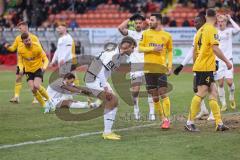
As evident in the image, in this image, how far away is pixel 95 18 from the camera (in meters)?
39.0

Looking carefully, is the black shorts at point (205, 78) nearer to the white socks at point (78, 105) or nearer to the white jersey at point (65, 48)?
the white socks at point (78, 105)

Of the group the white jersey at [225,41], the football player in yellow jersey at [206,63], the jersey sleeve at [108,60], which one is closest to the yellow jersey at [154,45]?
the football player in yellow jersey at [206,63]

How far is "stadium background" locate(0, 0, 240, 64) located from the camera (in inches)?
1278

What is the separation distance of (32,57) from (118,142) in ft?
18.5

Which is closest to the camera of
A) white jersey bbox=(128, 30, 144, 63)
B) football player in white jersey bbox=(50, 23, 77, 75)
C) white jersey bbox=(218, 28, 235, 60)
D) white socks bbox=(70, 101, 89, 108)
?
white jersey bbox=(128, 30, 144, 63)

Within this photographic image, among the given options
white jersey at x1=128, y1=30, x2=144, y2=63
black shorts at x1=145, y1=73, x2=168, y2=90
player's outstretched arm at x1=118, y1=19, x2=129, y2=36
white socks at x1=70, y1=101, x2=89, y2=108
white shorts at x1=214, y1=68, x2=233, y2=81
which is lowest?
white socks at x1=70, y1=101, x2=89, y2=108

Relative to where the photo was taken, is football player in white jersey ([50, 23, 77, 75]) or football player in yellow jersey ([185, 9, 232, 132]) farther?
football player in white jersey ([50, 23, 77, 75])

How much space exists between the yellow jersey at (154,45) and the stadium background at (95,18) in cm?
1840

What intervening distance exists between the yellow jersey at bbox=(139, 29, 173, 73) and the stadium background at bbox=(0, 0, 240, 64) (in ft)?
60.4

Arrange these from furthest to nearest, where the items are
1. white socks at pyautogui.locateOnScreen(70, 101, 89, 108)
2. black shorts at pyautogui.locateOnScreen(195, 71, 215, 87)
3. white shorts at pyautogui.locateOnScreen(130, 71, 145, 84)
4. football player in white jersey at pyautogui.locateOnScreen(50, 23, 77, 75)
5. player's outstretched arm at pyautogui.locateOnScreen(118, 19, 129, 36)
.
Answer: football player in white jersey at pyautogui.locateOnScreen(50, 23, 77, 75) → white socks at pyautogui.locateOnScreen(70, 101, 89, 108) → white shorts at pyautogui.locateOnScreen(130, 71, 145, 84) → player's outstretched arm at pyautogui.locateOnScreen(118, 19, 129, 36) → black shorts at pyautogui.locateOnScreen(195, 71, 215, 87)

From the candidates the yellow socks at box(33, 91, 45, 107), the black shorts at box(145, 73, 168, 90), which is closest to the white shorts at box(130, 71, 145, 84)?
the black shorts at box(145, 73, 168, 90)

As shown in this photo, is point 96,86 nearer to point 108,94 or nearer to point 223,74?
point 108,94

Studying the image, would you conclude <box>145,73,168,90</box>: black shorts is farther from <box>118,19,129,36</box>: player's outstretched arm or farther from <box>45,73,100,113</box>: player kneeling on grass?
<box>45,73,100,113</box>: player kneeling on grass

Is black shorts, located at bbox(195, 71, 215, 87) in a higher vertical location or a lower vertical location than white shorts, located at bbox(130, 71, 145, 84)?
higher
